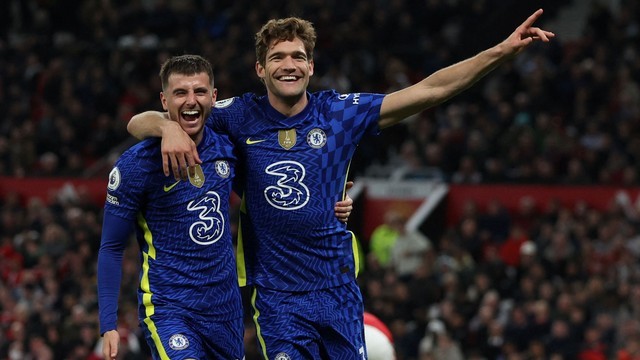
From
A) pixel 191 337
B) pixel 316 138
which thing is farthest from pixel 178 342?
pixel 316 138

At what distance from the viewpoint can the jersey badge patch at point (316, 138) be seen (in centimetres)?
666

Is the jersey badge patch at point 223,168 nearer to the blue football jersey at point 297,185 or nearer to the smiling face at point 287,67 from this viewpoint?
the blue football jersey at point 297,185

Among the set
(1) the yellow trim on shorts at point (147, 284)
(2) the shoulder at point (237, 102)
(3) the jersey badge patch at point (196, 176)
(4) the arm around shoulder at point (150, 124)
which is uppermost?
(2) the shoulder at point (237, 102)

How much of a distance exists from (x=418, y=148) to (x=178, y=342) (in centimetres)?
1287

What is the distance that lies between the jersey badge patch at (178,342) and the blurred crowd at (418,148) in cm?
759

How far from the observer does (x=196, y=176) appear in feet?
21.6

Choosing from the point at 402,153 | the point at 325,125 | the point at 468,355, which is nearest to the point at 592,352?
the point at 468,355

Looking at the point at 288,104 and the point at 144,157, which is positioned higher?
the point at 288,104

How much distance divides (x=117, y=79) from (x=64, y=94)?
3.13 feet

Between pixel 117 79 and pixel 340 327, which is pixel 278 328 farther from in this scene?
pixel 117 79

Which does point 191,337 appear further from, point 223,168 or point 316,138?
point 316,138

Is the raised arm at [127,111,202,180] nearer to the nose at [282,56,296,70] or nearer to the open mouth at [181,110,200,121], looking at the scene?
the open mouth at [181,110,200,121]

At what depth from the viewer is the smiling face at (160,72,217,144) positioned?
21.4ft

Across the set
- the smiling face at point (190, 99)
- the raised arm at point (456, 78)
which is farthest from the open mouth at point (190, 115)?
the raised arm at point (456, 78)
